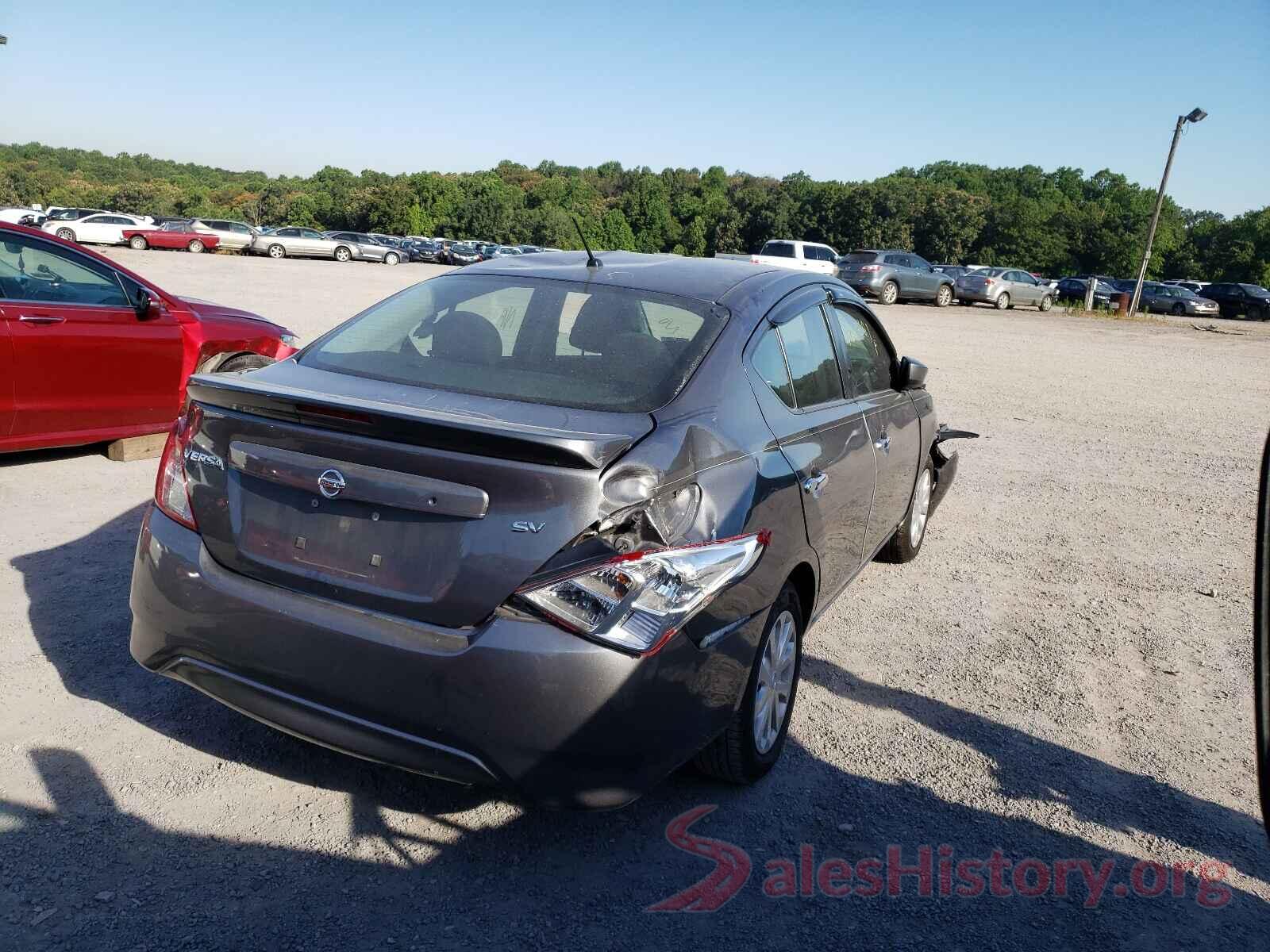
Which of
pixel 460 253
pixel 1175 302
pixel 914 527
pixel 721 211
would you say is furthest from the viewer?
pixel 721 211

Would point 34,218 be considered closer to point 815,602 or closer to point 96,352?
point 96,352

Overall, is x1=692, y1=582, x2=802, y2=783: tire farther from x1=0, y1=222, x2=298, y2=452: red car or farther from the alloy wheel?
x1=0, y1=222, x2=298, y2=452: red car

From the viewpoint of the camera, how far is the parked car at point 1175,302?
147 ft

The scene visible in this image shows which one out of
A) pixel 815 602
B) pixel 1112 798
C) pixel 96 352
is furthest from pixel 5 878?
pixel 96 352

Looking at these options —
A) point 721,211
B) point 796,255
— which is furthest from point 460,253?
point 721,211

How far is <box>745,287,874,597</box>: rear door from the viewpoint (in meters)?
3.55

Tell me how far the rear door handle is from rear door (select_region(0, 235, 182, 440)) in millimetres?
5086

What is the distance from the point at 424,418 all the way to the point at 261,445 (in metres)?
0.52

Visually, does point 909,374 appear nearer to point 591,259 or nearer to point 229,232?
point 591,259

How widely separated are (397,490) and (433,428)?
0.19m

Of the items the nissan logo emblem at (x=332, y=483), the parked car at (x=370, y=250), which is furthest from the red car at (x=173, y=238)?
the nissan logo emblem at (x=332, y=483)

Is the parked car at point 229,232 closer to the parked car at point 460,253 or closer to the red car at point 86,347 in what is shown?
the parked car at point 460,253

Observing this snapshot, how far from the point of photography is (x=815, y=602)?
3.77 metres

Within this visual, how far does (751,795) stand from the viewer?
3.33 m
